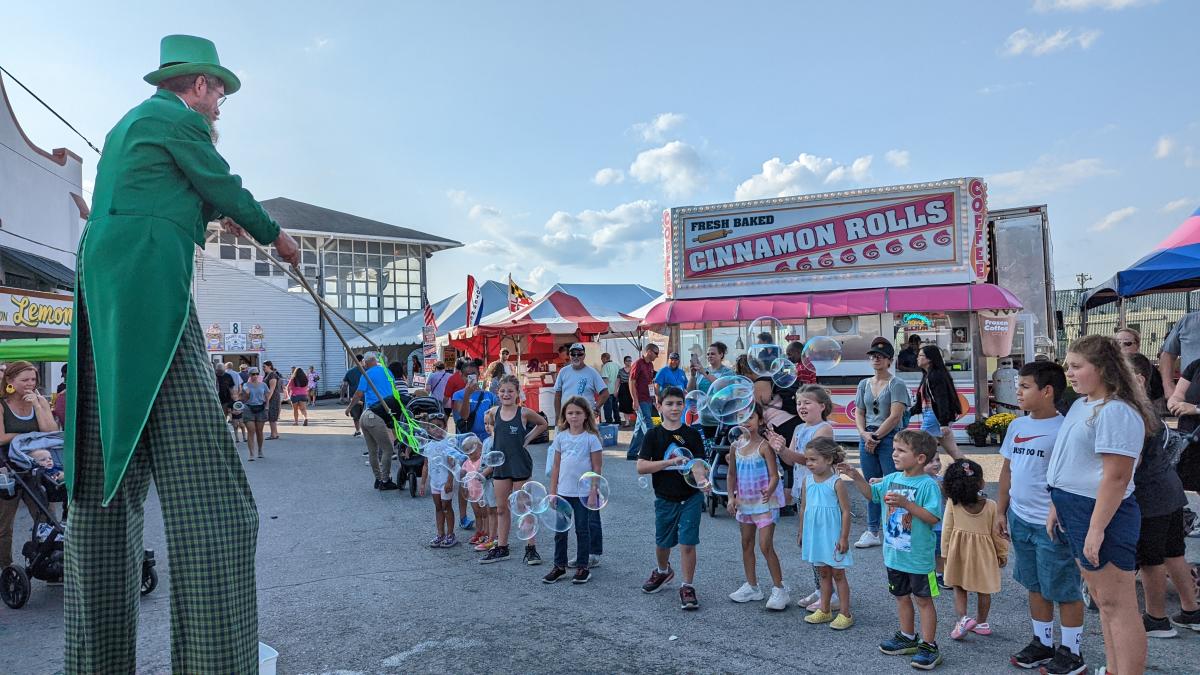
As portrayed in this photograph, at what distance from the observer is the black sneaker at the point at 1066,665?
12.0 feet

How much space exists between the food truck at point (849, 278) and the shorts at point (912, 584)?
815cm

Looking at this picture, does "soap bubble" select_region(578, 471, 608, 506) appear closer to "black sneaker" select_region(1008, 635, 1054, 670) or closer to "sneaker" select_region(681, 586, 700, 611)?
"sneaker" select_region(681, 586, 700, 611)

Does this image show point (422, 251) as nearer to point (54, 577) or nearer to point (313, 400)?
point (313, 400)

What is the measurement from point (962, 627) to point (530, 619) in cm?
249

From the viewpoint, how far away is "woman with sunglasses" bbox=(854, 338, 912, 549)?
642 cm

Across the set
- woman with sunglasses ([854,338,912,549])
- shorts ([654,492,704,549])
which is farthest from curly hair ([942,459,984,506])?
woman with sunglasses ([854,338,912,549])

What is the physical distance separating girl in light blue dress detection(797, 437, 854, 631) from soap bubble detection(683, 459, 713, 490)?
0.62 m

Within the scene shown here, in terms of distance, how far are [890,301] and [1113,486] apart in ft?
33.5

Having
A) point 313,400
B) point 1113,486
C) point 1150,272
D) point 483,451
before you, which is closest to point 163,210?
point 1113,486

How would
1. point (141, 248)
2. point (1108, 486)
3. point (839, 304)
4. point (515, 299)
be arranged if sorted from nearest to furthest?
point (141, 248) → point (1108, 486) → point (839, 304) → point (515, 299)

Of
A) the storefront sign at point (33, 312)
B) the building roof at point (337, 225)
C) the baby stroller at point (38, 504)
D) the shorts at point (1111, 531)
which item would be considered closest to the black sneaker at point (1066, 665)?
the shorts at point (1111, 531)

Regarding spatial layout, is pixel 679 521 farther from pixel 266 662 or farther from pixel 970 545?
pixel 266 662

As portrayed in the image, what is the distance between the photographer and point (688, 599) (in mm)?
4824

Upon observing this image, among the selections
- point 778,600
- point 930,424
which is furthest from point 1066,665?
point 930,424
